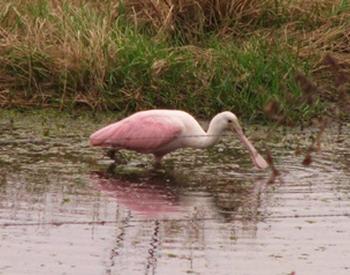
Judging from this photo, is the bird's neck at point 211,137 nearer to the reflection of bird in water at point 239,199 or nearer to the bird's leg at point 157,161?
the bird's leg at point 157,161

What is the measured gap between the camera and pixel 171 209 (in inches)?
336

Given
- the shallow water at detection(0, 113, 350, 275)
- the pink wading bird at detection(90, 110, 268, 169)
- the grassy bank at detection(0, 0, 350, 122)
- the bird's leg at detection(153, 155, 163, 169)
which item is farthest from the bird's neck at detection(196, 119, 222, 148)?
the grassy bank at detection(0, 0, 350, 122)

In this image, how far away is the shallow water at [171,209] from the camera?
7.12 metres

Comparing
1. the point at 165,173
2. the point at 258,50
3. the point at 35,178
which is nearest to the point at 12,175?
the point at 35,178

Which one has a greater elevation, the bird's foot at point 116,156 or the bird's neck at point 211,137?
the bird's neck at point 211,137

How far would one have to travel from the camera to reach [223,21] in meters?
13.5

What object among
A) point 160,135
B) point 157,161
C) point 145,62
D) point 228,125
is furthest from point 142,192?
point 145,62

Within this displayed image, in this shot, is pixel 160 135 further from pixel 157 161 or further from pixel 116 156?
pixel 116 156

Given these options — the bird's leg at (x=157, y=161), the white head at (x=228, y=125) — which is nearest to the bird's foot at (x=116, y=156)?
the bird's leg at (x=157, y=161)

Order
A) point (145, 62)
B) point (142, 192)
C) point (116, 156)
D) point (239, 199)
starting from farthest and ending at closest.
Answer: point (145, 62) → point (116, 156) → point (142, 192) → point (239, 199)

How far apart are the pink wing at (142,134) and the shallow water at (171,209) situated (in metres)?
0.18

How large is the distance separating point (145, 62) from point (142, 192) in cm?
318

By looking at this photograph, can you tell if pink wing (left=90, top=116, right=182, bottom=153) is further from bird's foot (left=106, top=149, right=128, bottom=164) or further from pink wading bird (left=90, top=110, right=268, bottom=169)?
bird's foot (left=106, top=149, right=128, bottom=164)

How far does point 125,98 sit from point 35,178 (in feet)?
9.27
